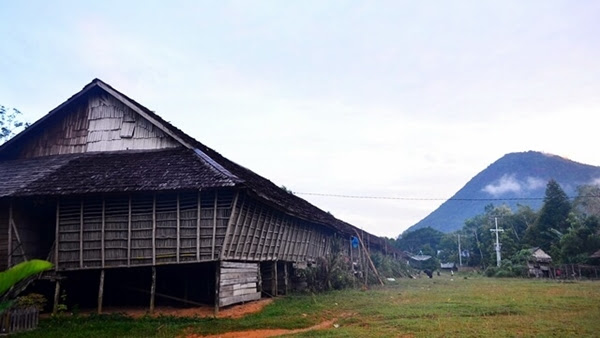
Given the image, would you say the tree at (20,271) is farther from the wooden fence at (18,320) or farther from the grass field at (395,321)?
the wooden fence at (18,320)

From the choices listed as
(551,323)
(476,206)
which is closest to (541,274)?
(551,323)

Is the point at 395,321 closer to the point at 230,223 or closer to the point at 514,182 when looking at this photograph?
the point at 230,223

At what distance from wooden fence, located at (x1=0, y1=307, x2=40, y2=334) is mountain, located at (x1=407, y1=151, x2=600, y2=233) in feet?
503

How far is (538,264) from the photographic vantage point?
42031mm

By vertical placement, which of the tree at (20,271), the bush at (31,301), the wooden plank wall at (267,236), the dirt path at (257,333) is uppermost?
the wooden plank wall at (267,236)

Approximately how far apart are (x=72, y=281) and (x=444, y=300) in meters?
14.4

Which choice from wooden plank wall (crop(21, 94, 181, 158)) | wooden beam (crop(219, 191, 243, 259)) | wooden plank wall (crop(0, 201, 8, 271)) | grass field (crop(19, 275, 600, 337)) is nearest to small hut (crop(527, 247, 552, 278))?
grass field (crop(19, 275, 600, 337))

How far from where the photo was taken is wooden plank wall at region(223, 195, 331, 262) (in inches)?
668

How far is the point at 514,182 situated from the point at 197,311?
18191cm

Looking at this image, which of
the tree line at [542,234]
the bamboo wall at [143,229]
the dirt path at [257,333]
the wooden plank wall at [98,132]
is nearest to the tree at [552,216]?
the tree line at [542,234]

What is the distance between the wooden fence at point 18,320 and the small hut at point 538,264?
3783 cm

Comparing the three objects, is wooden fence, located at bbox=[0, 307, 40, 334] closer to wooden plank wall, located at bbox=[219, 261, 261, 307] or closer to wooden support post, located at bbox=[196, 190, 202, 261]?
wooden support post, located at bbox=[196, 190, 202, 261]

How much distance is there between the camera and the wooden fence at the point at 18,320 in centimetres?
1302

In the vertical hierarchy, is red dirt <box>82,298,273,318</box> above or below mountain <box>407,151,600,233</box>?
below
